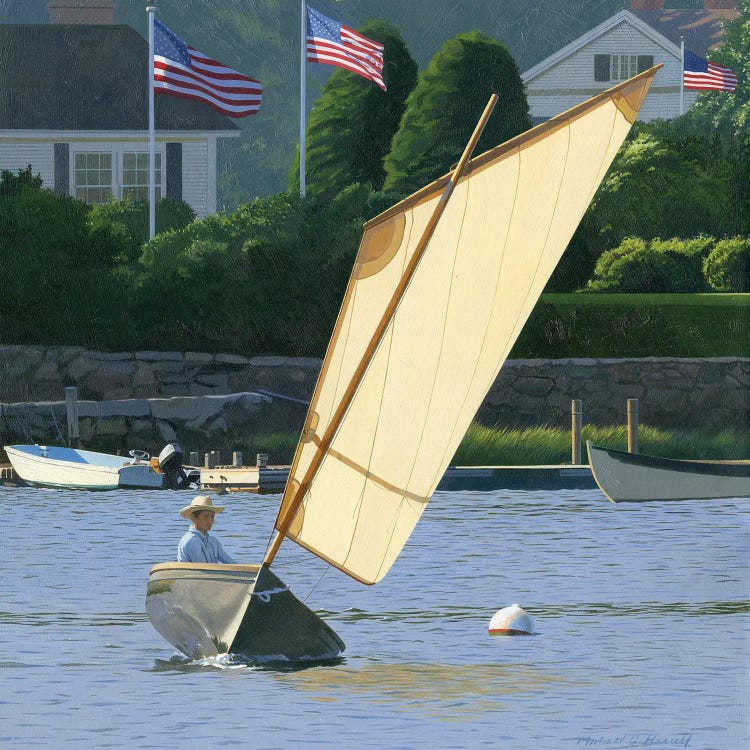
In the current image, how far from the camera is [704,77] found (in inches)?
1663

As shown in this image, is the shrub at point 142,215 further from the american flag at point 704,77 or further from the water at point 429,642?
the american flag at point 704,77

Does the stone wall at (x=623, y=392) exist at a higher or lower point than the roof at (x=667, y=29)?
lower

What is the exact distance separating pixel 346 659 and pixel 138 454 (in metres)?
15.7

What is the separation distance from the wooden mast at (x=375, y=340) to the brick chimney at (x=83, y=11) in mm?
32750

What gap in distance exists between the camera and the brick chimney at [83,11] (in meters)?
46.8

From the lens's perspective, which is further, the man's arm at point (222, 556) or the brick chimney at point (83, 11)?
the brick chimney at point (83, 11)

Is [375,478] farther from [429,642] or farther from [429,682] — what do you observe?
[429,642]

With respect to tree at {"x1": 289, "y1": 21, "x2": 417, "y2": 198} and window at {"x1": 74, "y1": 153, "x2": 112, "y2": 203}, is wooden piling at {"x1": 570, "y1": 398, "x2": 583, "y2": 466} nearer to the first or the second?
tree at {"x1": 289, "y1": 21, "x2": 417, "y2": 198}

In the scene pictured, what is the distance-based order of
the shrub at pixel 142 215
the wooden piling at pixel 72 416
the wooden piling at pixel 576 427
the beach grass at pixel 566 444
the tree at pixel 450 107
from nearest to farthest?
the wooden piling at pixel 576 427
the wooden piling at pixel 72 416
the beach grass at pixel 566 444
the shrub at pixel 142 215
the tree at pixel 450 107

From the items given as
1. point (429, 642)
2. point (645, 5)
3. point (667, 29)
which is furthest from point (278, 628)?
point (645, 5)

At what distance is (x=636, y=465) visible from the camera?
1197 inches

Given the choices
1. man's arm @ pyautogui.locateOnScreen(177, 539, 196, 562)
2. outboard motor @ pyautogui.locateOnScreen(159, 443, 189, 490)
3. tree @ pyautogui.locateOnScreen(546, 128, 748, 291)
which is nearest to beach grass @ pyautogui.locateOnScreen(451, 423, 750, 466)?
outboard motor @ pyautogui.locateOnScreen(159, 443, 189, 490)

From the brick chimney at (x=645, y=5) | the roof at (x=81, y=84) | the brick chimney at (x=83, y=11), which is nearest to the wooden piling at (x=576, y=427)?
the roof at (x=81, y=84)

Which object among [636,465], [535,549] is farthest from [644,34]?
[535,549]
